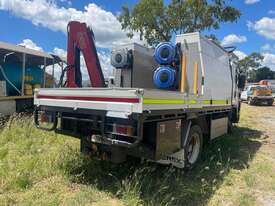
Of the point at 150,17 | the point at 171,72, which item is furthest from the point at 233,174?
the point at 150,17

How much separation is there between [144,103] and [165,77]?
269cm

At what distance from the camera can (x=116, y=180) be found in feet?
15.7

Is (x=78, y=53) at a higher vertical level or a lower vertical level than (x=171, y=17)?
lower

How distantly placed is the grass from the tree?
46.0 ft

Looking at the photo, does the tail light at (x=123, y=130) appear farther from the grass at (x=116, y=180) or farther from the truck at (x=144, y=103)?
the grass at (x=116, y=180)

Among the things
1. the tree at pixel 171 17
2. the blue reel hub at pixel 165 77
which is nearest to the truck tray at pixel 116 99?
the blue reel hub at pixel 165 77

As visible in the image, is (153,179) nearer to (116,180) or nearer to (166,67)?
(116,180)

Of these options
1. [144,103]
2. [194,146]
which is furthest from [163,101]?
[194,146]

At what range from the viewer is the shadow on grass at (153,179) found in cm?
416

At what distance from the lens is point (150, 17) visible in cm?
1994

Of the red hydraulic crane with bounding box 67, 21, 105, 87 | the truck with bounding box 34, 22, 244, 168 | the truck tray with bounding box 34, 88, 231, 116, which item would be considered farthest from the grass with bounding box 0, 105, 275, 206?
the red hydraulic crane with bounding box 67, 21, 105, 87

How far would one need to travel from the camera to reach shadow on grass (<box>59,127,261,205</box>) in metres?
4.16

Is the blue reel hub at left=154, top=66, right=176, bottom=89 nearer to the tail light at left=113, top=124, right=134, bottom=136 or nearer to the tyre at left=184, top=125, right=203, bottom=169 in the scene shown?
the tyre at left=184, top=125, right=203, bottom=169

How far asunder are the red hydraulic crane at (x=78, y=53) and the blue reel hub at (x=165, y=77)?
4.35 feet
